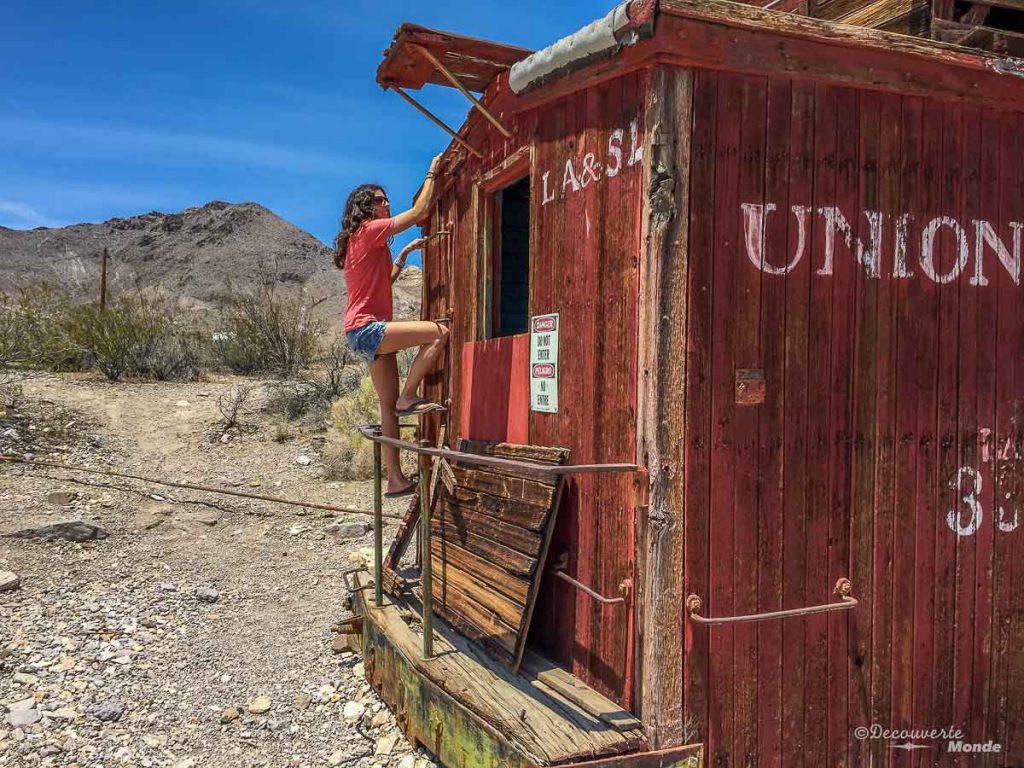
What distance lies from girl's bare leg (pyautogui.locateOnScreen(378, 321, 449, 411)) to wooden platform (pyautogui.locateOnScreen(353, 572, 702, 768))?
162 cm

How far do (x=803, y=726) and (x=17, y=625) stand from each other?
237 inches

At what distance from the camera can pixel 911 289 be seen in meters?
3.88

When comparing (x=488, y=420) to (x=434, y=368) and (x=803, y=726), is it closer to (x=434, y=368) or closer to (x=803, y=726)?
(x=434, y=368)

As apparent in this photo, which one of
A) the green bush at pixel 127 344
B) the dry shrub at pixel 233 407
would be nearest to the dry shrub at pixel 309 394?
the dry shrub at pixel 233 407

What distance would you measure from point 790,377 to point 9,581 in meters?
6.91

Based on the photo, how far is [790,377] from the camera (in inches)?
145

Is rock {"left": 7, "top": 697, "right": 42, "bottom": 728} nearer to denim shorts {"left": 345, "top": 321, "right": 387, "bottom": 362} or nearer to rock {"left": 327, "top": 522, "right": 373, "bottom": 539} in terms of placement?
denim shorts {"left": 345, "top": 321, "right": 387, "bottom": 362}

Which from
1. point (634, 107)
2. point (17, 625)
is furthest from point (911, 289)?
point (17, 625)

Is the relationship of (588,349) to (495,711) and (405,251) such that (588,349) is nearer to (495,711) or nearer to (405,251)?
(495,711)

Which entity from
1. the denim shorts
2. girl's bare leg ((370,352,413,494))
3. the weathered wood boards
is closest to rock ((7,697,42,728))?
the weathered wood boards

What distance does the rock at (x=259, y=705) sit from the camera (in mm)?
5289

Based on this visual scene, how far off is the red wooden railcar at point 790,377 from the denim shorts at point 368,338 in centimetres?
163

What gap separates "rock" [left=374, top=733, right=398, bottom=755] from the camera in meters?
4.72

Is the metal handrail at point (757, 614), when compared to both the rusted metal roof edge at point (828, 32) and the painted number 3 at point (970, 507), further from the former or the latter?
the rusted metal roof edge at point (828, 32)
